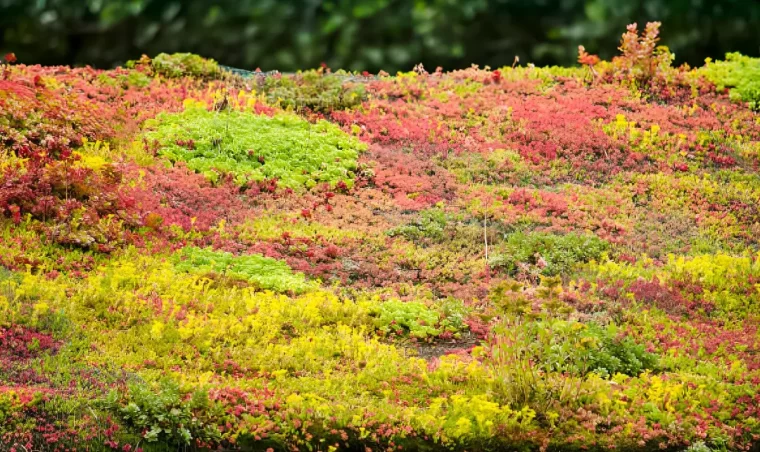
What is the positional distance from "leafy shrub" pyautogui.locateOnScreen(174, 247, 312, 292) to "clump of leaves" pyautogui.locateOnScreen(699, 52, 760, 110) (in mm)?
10988

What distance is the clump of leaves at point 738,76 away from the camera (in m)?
18.2

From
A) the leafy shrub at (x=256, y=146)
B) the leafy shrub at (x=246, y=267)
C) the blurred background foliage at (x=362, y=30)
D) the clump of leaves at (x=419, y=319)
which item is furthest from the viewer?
the blurred background foliage at (x=362, y=30)

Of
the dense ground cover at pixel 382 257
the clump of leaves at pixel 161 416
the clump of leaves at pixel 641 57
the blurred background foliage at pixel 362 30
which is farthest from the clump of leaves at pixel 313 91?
the clump of leaves at pixel 161 416

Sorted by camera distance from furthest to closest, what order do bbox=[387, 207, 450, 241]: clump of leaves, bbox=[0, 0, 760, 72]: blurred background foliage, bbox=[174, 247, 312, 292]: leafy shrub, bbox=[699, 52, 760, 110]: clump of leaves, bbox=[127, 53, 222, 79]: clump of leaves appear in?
bbox=[699, 52, 760, 110]: clump of leaves → bbox=[127, 53, 222, 79]: clump of leaves → bbox=[0, 0, 760, 72]: blurred background foliage → bbox=[387, 207, 450, 241]: clump of leaves → bbox=[174, 247, 312, 292]: leafy shrub

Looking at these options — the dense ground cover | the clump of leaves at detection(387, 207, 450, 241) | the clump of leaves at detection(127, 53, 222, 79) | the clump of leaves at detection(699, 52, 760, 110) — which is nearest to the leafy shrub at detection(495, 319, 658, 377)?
the dense ground cover

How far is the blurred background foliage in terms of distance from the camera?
1673cm

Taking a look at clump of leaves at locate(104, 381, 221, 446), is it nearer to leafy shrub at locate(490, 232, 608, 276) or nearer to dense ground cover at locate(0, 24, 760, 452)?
dense ground cover at locate(0, 24, 760, 452)

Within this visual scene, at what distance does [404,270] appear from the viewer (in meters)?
11.5

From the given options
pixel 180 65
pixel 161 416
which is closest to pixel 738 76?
pixel 180 65

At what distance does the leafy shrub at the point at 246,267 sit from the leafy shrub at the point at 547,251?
2.60 m

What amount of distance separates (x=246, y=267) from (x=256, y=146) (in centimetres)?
415

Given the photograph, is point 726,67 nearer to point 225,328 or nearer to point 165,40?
point 165,40

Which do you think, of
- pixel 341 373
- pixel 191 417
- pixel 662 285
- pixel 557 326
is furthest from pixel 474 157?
pixel 191 417

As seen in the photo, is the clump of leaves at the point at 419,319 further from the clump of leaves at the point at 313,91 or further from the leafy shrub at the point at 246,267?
the clump of leaves at the point at 313,91
